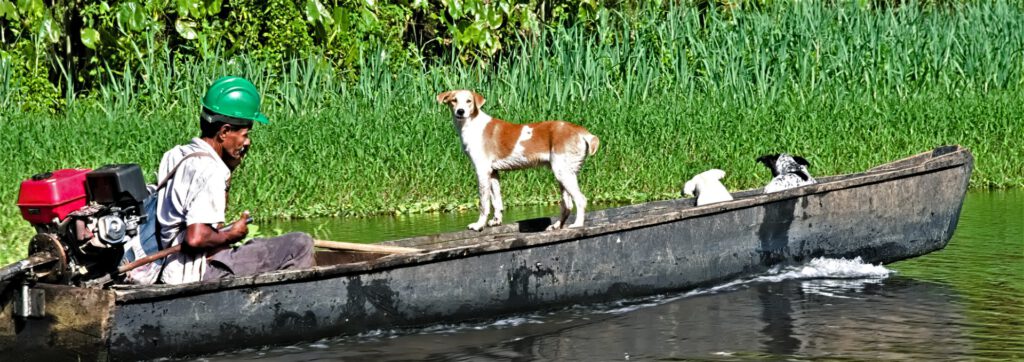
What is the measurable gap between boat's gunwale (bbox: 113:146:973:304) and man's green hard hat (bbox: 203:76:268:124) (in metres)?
0.78

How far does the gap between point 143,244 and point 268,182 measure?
603 centimetres

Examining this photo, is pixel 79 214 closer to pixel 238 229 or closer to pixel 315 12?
pixel 238 229

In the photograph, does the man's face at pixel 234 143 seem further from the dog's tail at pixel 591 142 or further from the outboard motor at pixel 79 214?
the dog's tail at pixel 591 142

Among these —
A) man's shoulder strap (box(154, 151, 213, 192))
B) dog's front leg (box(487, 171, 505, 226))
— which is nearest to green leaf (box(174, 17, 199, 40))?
dog's front leg (box(487, 171, 505, 226))

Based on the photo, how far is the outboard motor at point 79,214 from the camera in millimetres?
6699

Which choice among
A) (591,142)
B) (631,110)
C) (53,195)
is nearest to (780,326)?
(591,142)

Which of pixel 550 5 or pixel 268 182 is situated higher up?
pixel 550 5

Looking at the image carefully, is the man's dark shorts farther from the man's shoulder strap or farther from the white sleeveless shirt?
the man's shoulder strap

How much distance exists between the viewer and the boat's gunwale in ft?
23.1

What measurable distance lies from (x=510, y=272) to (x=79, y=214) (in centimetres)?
250

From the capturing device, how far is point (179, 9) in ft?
50.0

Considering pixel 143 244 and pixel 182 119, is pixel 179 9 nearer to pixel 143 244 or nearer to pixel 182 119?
pixel 182 119

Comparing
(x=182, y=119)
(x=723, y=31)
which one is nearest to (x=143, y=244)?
(x=182, y=119)

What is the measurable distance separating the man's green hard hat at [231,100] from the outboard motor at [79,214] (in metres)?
0.47
